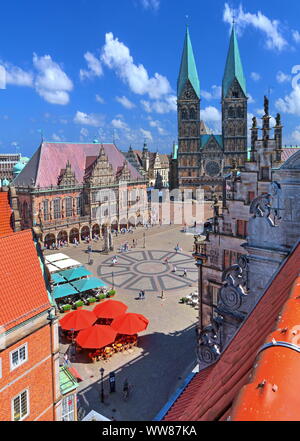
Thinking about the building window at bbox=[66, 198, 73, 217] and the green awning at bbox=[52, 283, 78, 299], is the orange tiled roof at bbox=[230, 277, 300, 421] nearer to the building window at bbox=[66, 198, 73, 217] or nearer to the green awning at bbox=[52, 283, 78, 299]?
the green awning at bbox=[52, 283, 78, 299]

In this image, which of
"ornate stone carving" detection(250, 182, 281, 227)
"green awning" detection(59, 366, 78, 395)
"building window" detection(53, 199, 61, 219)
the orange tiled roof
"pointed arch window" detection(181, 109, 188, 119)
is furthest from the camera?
"pointed arch window" detection(181, 109, 188, 119)

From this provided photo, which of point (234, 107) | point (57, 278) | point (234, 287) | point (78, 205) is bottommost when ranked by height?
point (57, 278)

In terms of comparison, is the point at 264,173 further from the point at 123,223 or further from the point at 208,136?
the point at 208,136

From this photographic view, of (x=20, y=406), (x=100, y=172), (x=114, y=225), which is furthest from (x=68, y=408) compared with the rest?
(x=100, y=172)

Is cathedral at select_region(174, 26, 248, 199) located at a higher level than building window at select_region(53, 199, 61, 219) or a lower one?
higher

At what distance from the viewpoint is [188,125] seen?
10031 cm

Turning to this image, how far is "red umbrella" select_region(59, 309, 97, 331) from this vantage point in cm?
2621

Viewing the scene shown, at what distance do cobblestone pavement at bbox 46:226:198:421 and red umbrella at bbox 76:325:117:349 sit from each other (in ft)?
4.53

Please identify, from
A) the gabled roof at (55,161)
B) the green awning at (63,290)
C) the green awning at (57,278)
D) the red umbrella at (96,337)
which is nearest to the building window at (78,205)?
the gabled roof at (55,161)

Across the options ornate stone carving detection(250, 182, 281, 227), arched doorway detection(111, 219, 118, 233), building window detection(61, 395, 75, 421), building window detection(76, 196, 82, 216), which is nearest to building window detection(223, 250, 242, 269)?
ornate stone carving detection(250, 182, 281, 227)

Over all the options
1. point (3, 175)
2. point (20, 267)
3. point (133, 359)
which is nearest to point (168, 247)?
point (133, 359)

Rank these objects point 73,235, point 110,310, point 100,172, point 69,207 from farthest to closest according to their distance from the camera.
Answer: point 100,172, point 69,207, point 73,235, point 110,310

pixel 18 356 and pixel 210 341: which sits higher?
pixel 210 341

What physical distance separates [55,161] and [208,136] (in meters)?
53.4
